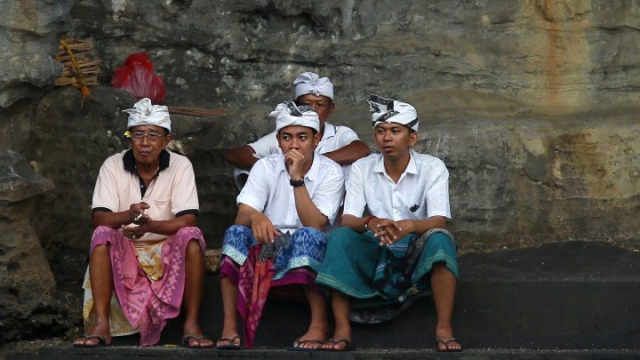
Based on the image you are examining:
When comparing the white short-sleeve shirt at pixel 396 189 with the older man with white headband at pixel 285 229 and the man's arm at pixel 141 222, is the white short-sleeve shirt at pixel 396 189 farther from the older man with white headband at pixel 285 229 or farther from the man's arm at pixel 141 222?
the man's arm at pixel 141 222

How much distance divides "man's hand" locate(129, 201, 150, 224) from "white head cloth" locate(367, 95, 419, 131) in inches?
49.3

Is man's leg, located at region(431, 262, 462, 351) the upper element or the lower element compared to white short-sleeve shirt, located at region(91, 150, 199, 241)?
lower

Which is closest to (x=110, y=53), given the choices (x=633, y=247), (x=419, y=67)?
(x=419, y=67)

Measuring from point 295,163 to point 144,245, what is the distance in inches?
37.6

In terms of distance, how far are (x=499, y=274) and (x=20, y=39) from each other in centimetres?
288

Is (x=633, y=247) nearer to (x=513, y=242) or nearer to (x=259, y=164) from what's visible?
(x=513, y=242)

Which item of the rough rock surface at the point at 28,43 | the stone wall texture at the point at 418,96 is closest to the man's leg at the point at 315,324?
→ the stone wall texture at the point at 418,96

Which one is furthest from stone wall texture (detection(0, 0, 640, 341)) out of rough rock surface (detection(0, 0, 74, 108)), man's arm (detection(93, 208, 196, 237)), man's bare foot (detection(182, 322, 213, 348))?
man's bare foot (detection(182, 322, 213, 348))

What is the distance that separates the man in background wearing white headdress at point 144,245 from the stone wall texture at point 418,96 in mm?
638

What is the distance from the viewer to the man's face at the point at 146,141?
302 inches

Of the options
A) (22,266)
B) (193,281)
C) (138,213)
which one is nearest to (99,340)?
(193,281)

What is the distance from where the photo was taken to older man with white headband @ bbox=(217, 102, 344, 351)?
7230 mm

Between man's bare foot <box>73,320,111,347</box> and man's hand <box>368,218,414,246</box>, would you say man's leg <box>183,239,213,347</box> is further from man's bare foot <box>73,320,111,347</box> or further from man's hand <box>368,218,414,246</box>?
man's hand <box>368,218,414,246</box>

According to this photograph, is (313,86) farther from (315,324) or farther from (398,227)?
(315,324)
